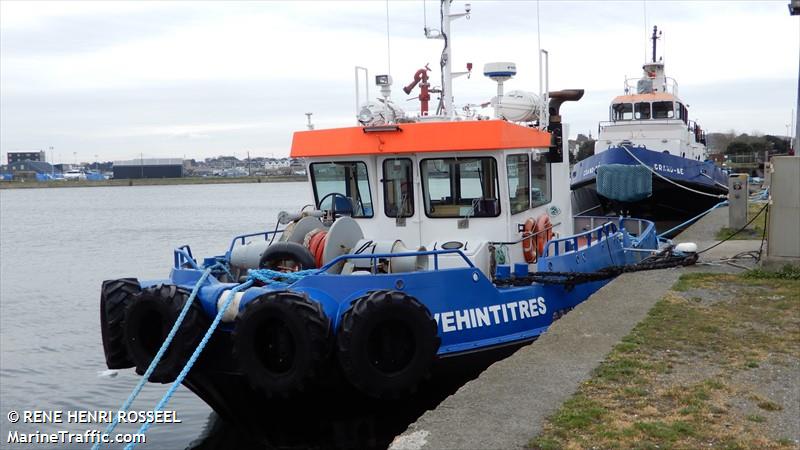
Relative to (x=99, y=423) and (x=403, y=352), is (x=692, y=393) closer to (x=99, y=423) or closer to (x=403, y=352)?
(x=403, y=352)

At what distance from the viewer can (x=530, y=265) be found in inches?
367

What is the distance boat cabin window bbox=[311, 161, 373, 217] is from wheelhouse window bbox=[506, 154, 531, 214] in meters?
1.61

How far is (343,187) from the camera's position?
942 cm

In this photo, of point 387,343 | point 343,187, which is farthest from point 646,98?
point 387,343

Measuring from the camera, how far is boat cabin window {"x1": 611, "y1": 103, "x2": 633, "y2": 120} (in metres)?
26.5

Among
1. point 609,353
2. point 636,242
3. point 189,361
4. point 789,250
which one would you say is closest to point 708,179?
point 636,242

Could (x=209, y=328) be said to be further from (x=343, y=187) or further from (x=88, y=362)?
(x=88, y=362)

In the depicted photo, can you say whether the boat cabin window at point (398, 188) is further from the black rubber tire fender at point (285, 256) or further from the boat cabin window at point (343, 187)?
the black rubber tire fender at point (285, 256)

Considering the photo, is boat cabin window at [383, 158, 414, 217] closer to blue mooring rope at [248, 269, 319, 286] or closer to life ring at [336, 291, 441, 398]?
blue mooring rope at [248, 269, 319, 286]

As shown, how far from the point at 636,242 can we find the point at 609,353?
5.72 meters

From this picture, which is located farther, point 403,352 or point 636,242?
point 636,242

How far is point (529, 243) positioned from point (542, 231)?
7.9 inches

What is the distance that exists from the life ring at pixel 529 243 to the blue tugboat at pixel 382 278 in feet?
0.09

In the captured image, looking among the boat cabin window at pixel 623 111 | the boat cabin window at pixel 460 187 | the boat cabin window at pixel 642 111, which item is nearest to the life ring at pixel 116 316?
the boat cabin window at pixel 460 187
